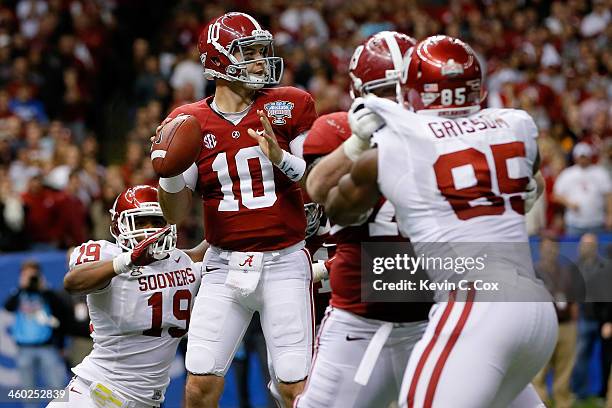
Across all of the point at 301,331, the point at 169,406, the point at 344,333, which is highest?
the point at 344,333

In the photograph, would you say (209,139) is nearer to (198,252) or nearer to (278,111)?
(278,111)

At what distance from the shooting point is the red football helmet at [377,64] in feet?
16.0

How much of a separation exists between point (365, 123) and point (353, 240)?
0.76 m

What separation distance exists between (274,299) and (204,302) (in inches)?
13.4

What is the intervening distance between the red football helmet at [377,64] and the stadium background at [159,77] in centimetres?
614

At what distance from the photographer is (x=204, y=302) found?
568 cm

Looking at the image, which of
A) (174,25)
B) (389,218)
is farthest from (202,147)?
(174,25)

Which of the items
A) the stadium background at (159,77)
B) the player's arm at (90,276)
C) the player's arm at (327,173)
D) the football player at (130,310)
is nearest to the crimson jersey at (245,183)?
the football player at (130,310)

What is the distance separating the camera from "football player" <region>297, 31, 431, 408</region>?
4641 mm

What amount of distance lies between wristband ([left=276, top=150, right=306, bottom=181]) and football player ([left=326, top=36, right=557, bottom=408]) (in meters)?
1.16

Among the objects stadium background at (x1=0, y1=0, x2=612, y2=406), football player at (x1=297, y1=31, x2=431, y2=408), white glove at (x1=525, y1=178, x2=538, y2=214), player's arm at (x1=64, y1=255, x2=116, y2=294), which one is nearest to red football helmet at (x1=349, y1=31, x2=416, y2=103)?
football player at (x1=297, y1=31, x2=431, y2=408)

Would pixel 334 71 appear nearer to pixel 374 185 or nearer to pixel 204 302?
pixel 204 302

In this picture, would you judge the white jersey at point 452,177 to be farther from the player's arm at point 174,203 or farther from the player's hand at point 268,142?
the player's arm at point 174,203

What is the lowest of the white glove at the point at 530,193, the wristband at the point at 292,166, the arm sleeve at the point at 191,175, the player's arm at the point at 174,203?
the player's arm at the point at 174,203
